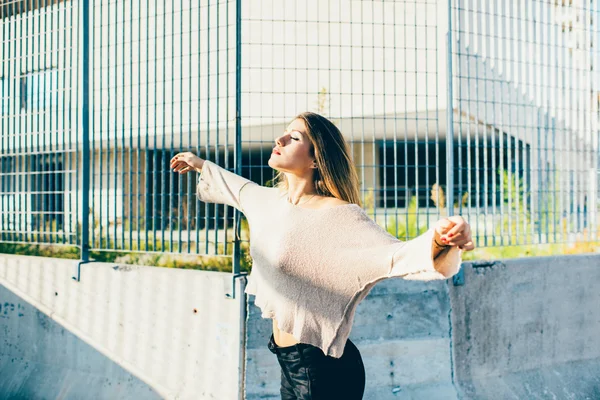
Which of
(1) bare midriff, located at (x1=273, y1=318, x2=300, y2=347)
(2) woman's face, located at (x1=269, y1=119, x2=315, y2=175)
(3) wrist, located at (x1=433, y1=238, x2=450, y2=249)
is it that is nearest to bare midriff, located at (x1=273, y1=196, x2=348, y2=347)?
(1) bare midriff, located at (x1=273, y1=318, x2=300, y2=347)

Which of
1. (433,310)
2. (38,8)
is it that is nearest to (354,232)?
(433,310)

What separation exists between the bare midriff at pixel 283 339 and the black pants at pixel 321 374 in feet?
0.08

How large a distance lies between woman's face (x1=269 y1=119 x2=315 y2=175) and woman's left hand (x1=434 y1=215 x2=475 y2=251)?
92 centimetres

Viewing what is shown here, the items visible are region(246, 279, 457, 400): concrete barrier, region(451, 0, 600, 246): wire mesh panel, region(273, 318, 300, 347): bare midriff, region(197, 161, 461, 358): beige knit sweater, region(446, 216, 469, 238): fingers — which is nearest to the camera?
region(446, 216, 469, 238): fingers

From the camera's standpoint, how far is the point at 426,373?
3980 mm

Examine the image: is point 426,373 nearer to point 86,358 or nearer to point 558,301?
point 558,301

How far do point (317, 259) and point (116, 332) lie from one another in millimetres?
2621

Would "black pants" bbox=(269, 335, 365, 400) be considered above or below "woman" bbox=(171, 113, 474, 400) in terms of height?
below

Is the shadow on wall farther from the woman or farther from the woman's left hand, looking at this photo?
the woman's left hand

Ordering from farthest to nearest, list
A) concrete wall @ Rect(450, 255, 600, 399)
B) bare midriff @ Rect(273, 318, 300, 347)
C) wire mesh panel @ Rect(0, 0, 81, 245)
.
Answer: wire mesh panel @ Rect(0, 0, 81, 245) → concrete wall @ Rect(450, 255, 600, 399) → bare midriff @ Rect(273, 318, 300, 347)

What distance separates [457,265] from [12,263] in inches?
176

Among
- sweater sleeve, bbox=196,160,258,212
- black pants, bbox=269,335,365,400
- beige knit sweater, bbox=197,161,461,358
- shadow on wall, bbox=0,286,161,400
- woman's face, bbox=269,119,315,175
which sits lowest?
shadow on wall, bbox=0,286,161,400

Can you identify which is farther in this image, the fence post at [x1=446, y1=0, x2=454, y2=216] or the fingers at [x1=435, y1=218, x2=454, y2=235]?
the fence post at [x1=446, y1=0, x2=454, y2=216]

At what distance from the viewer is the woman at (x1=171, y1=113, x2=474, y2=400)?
228 centimetres
